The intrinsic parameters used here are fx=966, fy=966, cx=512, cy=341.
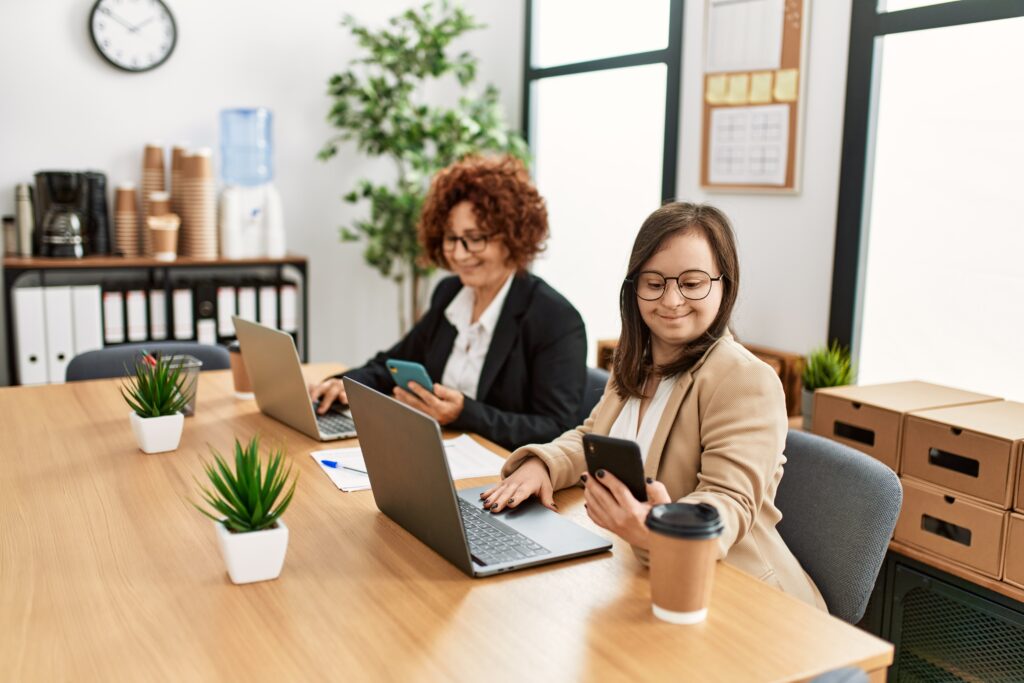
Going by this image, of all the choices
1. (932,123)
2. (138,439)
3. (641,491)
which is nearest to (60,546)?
(138,439)

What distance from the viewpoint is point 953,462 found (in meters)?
2.33

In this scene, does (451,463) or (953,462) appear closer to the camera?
(451,463)

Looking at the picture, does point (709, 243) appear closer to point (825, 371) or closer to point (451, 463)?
point (451, 463)

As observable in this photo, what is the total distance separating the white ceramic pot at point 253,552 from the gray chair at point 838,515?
0.92 m

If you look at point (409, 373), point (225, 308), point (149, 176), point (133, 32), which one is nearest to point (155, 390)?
point (409, 373)

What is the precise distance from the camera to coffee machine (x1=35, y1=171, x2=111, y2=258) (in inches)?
152

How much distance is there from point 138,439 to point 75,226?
2222mm

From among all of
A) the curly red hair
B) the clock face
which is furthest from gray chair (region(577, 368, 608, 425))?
the clock face

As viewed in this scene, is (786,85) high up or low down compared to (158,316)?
up

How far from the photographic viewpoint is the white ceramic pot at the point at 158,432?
197cm

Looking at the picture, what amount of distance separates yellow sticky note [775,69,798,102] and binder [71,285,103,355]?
8.76 feet

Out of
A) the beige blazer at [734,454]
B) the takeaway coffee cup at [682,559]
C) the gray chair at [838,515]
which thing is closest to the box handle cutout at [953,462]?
the gray chair at [838,515]

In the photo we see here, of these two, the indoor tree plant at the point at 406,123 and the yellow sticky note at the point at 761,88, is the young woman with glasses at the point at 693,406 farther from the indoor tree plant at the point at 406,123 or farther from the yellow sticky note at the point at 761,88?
the indoor tree plant at the point at 406,123

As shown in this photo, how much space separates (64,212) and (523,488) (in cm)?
296
